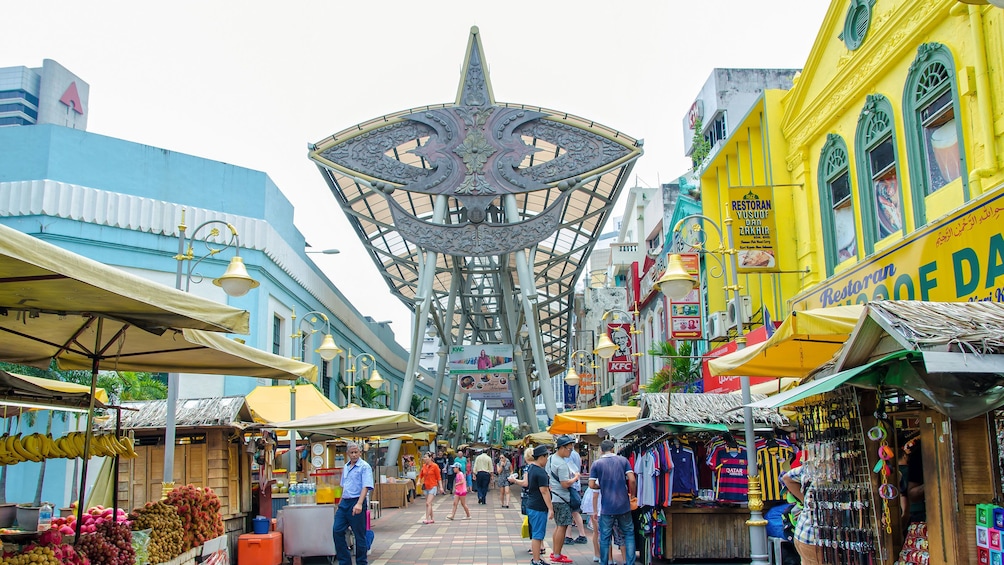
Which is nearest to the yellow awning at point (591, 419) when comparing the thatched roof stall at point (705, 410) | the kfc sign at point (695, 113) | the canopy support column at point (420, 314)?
the thatched roof stall at point (705, 410)

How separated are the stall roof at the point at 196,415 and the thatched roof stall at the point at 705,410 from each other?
19.8ft

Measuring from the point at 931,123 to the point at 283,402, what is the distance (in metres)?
13.1

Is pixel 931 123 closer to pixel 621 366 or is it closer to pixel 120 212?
pixel 120 212

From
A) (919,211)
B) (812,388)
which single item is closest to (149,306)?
(812,388)

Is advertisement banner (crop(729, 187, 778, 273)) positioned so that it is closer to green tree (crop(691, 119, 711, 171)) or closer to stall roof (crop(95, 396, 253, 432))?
stall roof (crop(95, 396, 253, 432))

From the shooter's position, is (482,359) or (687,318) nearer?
(687,318)

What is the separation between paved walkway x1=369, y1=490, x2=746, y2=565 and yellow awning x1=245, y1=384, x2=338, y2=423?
2857mm

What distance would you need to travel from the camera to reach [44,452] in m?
6.86

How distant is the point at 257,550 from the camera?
11.9m

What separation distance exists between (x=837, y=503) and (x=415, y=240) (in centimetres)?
2445

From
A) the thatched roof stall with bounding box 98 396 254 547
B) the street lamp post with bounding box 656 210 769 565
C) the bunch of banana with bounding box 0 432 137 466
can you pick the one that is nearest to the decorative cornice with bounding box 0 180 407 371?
the thatched roof stall with bounding box 98 396 254 547

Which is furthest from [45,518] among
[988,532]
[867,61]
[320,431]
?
[867,61]

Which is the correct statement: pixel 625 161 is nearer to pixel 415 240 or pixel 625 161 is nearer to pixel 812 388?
pixel 415 240

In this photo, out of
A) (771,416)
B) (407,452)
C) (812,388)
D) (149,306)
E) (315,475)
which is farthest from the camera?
(407,452)
